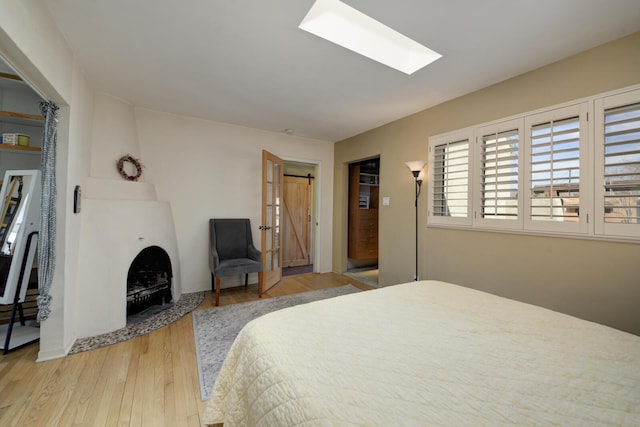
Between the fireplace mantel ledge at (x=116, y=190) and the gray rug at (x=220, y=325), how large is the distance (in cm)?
154

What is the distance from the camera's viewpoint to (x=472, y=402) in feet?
2.24

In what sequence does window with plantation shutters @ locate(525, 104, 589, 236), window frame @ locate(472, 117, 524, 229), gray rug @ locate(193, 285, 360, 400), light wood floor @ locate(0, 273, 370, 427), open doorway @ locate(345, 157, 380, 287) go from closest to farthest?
light wood floor @ locate(0, 273, 370, 427), gray rug @ locate(193, 285, 360, 400), window with plantation shutters @ locate(525, 104, 589, 236), window frame @ locate(472, 117, 524, 229), open doorway @ locate(345, 157, 380, 287)

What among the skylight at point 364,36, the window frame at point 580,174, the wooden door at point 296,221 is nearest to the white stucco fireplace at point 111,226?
the wooden door at point 296,221

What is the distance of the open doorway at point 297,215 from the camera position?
5164 millimetres

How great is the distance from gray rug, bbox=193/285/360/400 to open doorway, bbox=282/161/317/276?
1.71 metres

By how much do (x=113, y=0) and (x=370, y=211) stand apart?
14.2ft

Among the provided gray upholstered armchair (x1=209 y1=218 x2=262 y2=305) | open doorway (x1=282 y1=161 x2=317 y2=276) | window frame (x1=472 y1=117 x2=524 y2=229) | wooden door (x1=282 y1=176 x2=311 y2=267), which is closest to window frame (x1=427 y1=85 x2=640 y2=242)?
window frame (x1=472 y1=117 x2=524 y2=229)

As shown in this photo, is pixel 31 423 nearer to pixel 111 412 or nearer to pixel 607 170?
pixel 111 412

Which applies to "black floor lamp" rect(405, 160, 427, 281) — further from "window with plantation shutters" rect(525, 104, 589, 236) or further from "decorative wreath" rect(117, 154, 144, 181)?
"decorative wreath" rect(117, 154, 144, 181)

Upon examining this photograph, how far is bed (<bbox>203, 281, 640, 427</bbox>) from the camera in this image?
0.65 m

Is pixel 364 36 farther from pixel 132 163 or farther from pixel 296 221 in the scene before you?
pixel 296 221

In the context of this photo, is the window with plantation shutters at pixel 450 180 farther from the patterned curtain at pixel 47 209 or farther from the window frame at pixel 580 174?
the patterned curtain at pixel 47 209

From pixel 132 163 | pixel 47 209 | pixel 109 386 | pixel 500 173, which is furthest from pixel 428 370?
pixel 132 163

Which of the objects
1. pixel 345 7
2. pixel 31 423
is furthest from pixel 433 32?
pixel 31 423
